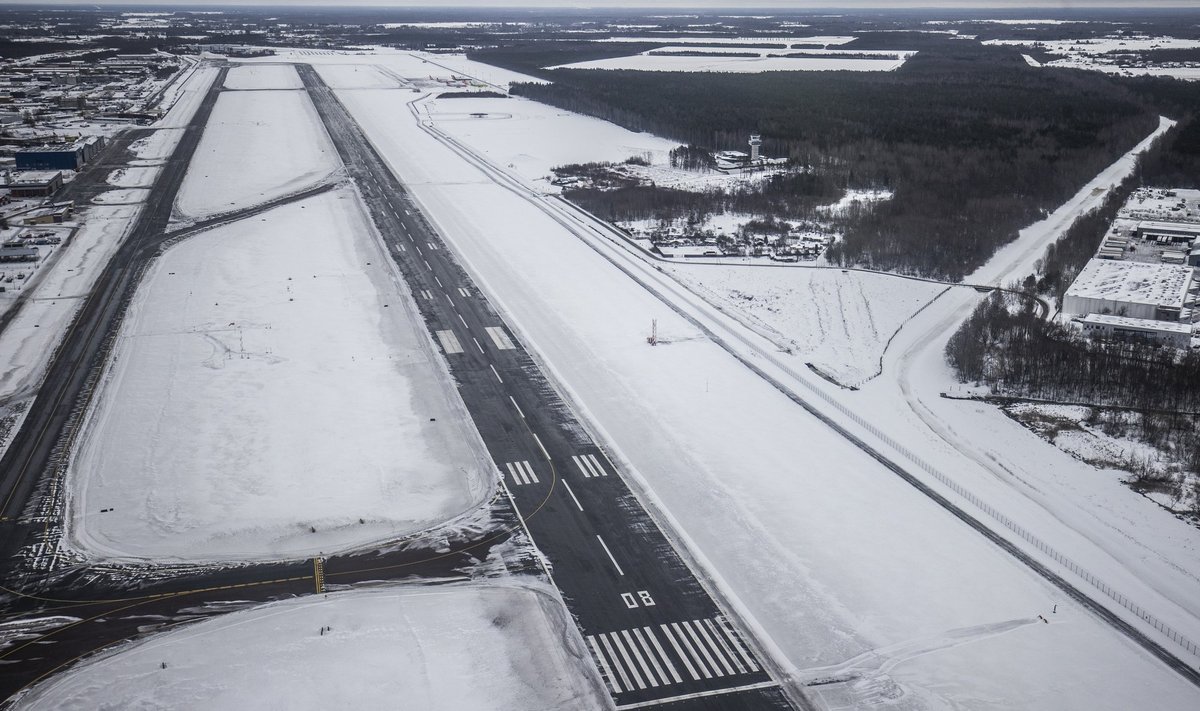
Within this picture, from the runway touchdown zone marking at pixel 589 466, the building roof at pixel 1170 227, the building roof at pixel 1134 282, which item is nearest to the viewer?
Result: the runway touchdown zone marking at pixel 589 466

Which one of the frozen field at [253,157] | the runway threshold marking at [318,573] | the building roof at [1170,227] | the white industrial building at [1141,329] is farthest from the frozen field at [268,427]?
the building roof at [1170,227]

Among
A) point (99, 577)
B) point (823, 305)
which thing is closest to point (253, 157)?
point (823, 305)

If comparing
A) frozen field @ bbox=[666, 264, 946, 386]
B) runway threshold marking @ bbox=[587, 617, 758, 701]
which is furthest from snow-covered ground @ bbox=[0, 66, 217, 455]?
frozen field @ bbox=[666, 264, 946, 386]

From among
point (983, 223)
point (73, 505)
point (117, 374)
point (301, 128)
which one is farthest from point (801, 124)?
point (73, 505)

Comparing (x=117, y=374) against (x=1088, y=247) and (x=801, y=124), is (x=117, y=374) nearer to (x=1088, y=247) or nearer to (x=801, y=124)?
(x=1088, y=247)

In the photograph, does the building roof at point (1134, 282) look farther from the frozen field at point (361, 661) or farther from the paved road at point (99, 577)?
the frozen field at point (361, 661)

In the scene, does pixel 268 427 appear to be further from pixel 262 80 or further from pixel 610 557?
pixel 262 80
